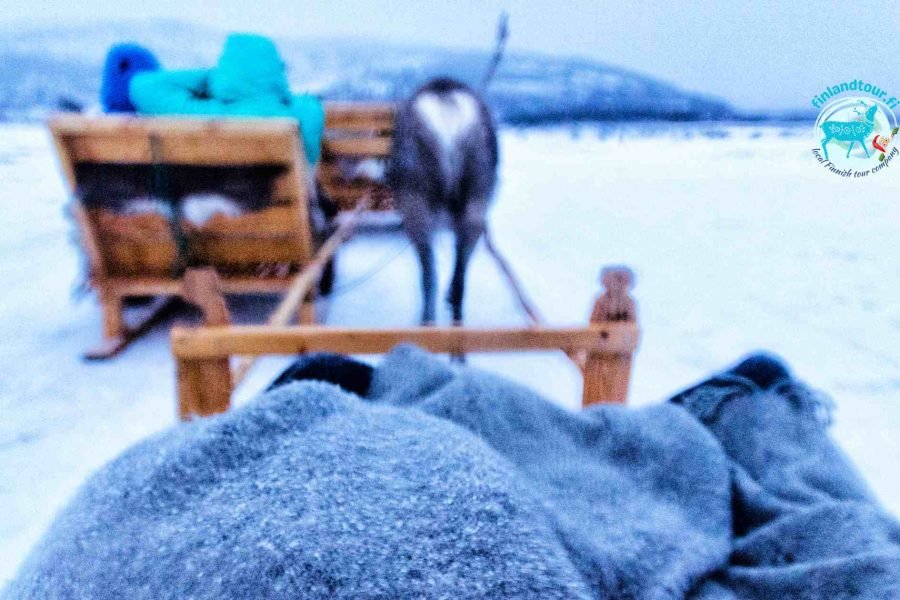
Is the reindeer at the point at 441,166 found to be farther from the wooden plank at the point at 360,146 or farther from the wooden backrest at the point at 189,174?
the wooden plank at the point at 360,146

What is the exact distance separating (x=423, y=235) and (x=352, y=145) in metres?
1.76

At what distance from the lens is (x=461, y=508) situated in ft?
1.56

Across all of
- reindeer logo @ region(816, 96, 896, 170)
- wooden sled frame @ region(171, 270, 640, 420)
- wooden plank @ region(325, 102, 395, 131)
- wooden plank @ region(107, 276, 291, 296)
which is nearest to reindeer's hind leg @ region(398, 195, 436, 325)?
wooden plank @ region(107, 276, 291, 296)

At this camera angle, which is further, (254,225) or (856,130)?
(254,225)

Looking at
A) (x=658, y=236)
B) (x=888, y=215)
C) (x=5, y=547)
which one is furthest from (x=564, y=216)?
(x=5, y=547)

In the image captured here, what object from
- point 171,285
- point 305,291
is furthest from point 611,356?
point 171,285

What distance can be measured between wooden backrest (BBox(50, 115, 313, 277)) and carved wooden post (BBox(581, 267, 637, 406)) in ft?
3.91

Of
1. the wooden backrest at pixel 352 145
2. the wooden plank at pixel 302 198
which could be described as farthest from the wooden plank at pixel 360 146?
the wooden plank at pixel 302 198

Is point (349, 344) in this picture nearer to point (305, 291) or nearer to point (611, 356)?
point (611, 356)

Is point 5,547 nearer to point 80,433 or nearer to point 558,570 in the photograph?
point 80,433

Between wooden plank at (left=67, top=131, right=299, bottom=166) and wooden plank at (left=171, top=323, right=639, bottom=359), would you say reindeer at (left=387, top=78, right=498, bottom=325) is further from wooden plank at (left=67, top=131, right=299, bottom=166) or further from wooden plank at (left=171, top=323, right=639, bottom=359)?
wooden plank at (left=171, top=323, right=639, bottom=359)

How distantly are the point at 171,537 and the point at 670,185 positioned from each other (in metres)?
5.91

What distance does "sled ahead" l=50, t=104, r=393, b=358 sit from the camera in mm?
1840

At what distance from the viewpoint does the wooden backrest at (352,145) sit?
3.41 metres
